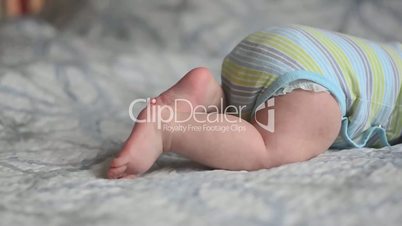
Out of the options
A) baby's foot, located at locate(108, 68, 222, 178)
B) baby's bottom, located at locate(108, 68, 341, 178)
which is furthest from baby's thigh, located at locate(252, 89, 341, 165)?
baby's foot, located at locate(108, 68, 222, 178)

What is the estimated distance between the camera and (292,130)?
77cm

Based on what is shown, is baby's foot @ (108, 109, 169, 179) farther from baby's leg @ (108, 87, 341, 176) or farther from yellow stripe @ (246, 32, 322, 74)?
yellow stripe @ (246, 32, 322, 74)

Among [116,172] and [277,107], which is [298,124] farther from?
[116,172]

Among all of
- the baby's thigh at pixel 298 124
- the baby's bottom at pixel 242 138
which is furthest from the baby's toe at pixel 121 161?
the baby's thigh at pixel 298 124

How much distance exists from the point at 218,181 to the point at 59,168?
250 millimetres

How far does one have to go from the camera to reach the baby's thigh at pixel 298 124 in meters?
0.77

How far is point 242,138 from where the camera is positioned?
0.75 meters

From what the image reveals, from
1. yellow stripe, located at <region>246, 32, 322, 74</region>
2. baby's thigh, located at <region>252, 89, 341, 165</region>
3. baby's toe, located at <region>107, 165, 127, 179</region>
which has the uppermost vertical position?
yellow stripe, located at <region>246, 32, 322, 74</region>

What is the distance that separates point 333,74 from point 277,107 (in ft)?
0.34

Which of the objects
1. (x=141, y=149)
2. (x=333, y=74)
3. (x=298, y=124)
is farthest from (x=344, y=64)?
(x=141, y=149)

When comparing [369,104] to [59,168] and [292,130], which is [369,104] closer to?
[292,130]

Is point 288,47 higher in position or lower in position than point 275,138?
higher

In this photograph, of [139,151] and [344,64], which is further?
[344,64]

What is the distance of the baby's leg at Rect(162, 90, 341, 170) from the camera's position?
2.44 feet
